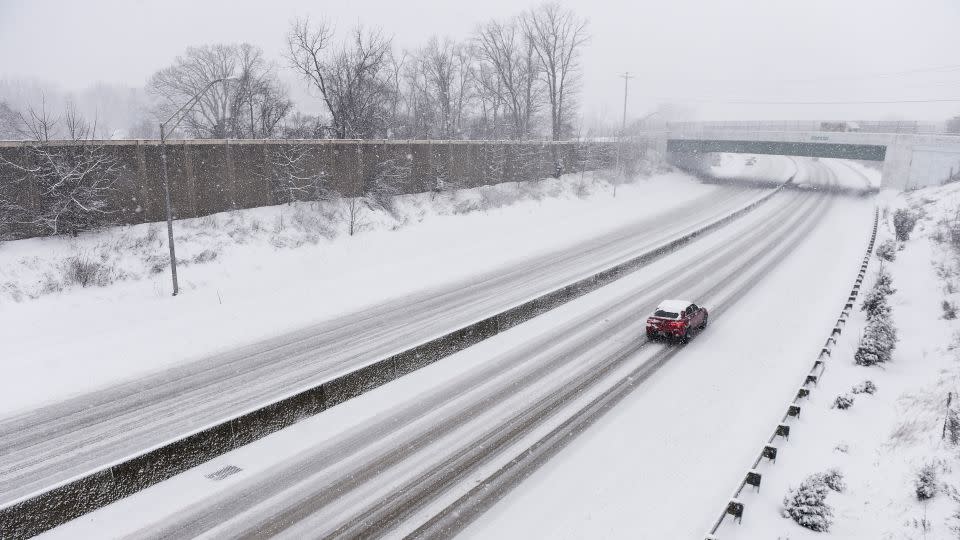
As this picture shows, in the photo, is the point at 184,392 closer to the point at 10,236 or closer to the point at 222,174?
the point at 10,236

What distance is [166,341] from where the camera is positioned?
19500mm

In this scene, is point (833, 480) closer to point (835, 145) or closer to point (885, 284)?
point (885, 284)

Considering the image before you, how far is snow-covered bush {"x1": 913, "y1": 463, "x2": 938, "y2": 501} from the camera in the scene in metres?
10.3

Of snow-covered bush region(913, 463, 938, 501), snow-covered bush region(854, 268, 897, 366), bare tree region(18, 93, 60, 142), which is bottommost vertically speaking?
snow-covered bush region(913, 463, 938, 501)

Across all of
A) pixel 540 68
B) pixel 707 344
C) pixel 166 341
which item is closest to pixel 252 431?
pixel 166 341

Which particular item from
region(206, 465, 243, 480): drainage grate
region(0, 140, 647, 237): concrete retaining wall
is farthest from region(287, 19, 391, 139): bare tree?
region(206, 465, 243, 480): drainage grate

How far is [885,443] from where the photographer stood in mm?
12844

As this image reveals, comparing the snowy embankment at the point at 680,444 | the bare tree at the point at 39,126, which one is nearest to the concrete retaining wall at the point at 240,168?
the bare tree at the point at 39,126

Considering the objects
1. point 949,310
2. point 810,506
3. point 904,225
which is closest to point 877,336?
point 949,310

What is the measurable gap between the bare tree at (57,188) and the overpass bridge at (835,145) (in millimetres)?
64701

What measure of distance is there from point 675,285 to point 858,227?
85.1 ft

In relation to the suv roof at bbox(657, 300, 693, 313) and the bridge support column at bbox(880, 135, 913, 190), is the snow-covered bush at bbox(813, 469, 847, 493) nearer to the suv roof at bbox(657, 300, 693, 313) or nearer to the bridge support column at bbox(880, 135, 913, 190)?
the suv roof at bbox(657, 300, 693, 313)

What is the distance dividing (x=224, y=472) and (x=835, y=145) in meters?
69.1

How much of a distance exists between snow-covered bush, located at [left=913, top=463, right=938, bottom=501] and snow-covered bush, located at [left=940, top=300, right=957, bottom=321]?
11.9 metres
